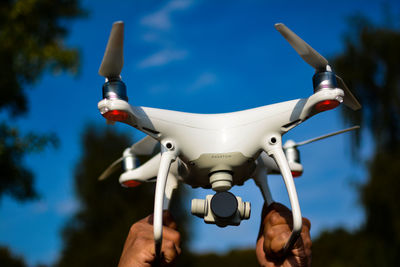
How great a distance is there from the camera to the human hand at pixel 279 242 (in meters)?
1.36

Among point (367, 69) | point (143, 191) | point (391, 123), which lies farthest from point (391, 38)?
point (143, 191)

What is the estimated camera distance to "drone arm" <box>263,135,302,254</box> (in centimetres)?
126

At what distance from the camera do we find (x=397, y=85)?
7859 millimetres

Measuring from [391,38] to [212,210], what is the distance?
7687 millimetres

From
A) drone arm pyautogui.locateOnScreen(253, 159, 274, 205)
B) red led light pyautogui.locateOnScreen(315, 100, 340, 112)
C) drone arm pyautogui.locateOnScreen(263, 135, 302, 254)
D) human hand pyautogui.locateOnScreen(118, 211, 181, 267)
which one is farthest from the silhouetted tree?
red led light pyautogui.locateOnScreen(315, 100, 340, 112)

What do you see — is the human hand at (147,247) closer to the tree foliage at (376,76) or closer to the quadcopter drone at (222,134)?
the quadcopter drone at (222,134)

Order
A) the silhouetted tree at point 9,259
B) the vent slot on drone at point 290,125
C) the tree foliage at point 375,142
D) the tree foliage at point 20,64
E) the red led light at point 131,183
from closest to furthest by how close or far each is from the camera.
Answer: the vent slot on drone at point 290,125 < the red led light at point 131,183 < the tree foliage at point 20,64 < the tree foliage at point 375,142 < the silhouetted tree at point 9,259

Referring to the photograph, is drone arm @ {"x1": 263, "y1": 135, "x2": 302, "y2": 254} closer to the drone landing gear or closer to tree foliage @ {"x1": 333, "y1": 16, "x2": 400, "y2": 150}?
the drone landing gear

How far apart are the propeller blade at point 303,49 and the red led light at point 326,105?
107 millimetres

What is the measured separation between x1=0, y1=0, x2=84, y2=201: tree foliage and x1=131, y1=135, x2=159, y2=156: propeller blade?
259 centimetres

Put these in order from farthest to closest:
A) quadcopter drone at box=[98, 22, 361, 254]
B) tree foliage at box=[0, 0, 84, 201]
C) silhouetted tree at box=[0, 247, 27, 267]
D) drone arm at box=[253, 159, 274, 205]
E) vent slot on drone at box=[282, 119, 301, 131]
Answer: silhouetted tree at box=[0, 247, 27, 267]
tree foliage at box=[0, 0, 84, 201]
drone arm at box=[253, 159, 274, 205]
vent slot on drone at box=[282, 119, 301, 131]
quadcopter drone at box=[98, 22, 361, 254]

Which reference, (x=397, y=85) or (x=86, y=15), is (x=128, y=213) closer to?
(x=86, y=15)

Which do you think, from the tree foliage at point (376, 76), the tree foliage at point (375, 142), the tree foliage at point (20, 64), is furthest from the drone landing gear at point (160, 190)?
the tree foliage at point (376, 76)

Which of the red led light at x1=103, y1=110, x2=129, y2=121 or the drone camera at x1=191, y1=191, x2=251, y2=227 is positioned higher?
the red led light at x1=103, y1=110, x2=129, y2=121
